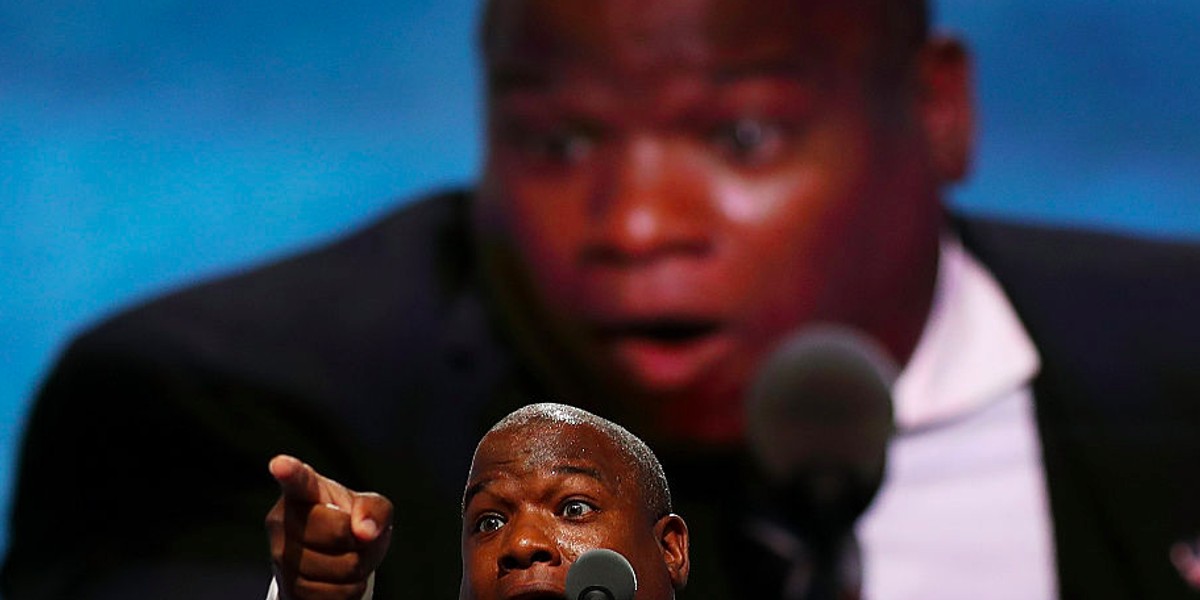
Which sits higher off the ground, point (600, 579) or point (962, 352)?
point (600, 579)

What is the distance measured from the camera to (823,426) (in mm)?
1876

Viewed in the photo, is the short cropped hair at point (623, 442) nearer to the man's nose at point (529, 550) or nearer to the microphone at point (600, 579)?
the man's nose at point (529, 550)

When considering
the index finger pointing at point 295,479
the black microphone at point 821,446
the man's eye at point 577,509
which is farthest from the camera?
the man's eye at point 577,509

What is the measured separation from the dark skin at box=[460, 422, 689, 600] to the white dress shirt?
53.6 inches

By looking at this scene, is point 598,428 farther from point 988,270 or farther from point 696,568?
point 988,270

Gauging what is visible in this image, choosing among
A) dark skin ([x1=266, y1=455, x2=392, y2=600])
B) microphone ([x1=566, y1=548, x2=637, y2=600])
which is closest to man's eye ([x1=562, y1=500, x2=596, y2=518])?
dark skin ([x1=266, y1=455, x2=392, y2=600])


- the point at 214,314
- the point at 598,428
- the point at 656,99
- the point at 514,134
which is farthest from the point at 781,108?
the point at 598,428

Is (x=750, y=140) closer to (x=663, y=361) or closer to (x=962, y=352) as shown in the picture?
(x=663, y=361)

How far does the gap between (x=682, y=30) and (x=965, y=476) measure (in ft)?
3.44

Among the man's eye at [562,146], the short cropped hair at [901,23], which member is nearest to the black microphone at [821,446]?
the man's eye at [562,146]

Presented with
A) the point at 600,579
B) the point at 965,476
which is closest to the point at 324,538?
the point at 600,579

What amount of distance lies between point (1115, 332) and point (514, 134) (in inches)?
50.9

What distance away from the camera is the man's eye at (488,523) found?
1917mm

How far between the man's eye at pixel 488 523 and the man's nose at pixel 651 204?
1443mm
